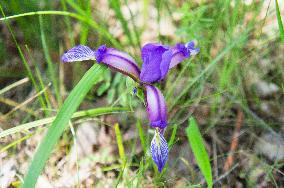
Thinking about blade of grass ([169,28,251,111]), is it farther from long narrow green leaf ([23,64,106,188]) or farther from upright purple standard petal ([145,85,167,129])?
long narrow green leaf ([23,64,106,188])

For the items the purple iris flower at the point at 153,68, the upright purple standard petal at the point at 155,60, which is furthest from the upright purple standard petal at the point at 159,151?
the upright purple standard petal at the point at 155,60

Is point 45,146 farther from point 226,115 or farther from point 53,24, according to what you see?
point 53,24

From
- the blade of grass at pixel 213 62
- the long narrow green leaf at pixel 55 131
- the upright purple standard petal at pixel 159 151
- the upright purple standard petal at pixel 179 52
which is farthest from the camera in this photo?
the blade of grass at pixel 213 62

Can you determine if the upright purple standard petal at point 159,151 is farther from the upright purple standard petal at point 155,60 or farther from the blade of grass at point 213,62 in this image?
the blade of grass at point 213,62

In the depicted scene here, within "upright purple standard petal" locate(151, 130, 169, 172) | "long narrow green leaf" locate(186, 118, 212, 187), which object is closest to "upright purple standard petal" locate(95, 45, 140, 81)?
"upright purple standard petal" locate(151, 130, 169, 172)

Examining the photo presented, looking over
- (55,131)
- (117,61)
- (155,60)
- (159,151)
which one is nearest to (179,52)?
(155,60)

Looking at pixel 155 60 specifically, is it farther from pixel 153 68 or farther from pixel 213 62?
pixel 213 62
